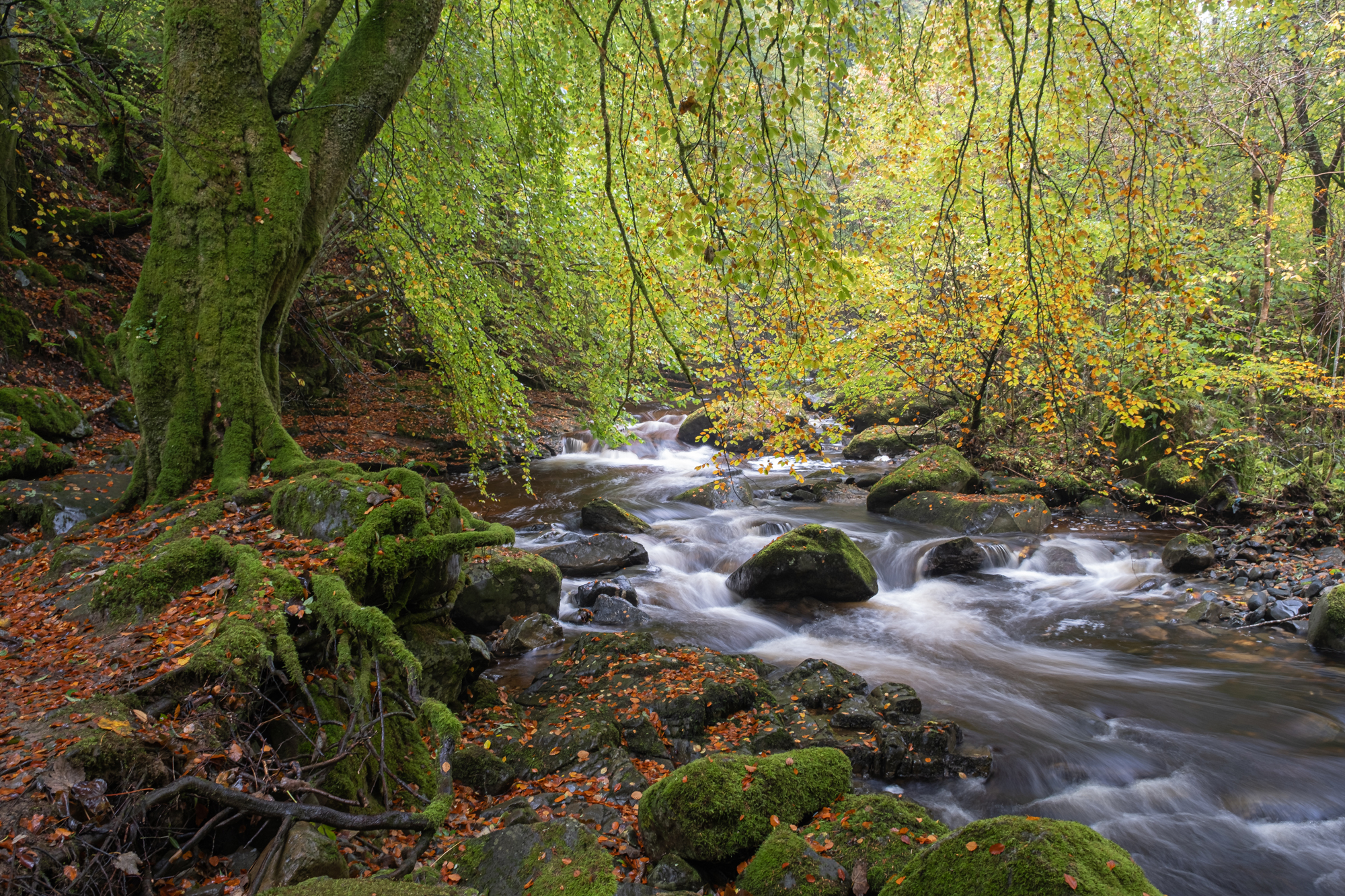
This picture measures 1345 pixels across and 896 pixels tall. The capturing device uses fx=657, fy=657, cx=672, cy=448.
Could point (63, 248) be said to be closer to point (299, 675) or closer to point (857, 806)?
point (299, 675)

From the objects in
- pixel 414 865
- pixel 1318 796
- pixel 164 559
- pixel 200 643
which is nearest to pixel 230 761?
pixel 200 643

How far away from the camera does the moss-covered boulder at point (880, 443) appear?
16.9 m

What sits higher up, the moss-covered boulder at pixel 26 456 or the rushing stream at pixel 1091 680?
the moss-covered boulder at pixel 26 456

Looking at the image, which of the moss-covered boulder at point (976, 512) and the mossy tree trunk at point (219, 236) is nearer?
the mossy tree trunk at point (219, 236)

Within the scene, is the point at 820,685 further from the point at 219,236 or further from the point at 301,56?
the point at 301,56

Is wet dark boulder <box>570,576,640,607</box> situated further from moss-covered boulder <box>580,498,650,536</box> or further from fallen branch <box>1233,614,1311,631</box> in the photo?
fallen branch <box>1233,614,1311,631</box>

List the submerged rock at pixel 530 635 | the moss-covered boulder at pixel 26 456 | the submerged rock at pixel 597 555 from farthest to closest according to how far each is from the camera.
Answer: the submerged rock at pixel 597 555 → the submerged rock at pixel 530 635 → the moss-covered boulder at pixel 26 456

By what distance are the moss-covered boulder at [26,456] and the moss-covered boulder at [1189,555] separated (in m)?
13.6

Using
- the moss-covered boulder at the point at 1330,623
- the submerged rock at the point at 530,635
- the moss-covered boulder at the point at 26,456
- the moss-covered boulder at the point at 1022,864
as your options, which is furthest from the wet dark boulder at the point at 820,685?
the moss-covered boulder at the point at 26,456

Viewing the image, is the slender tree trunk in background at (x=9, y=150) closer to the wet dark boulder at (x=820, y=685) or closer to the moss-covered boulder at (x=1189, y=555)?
the wet dark boulder at (x=820, y=685)

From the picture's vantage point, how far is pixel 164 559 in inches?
148

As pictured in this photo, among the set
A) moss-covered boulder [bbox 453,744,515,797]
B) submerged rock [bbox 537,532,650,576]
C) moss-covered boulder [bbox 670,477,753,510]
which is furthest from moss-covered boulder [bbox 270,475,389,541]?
moss-covered boulder [bbox 670,477,753,510]

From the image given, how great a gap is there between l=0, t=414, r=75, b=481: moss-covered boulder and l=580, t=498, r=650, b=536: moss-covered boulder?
6.59 m

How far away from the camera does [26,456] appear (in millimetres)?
6613
